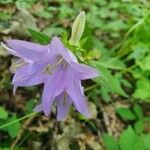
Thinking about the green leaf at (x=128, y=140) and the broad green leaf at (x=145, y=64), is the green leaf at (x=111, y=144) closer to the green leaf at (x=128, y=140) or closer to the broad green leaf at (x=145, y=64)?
the green leaf at (x=128, y=140)

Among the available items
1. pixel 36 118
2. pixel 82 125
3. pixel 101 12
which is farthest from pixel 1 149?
pixel 101 12

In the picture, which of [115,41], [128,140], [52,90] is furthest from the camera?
[115,41]

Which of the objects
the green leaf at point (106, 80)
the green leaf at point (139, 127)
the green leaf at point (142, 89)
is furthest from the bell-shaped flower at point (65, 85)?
the green leaf at point (142, 89)

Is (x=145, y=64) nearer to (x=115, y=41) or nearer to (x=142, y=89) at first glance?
(x=142, y=89)

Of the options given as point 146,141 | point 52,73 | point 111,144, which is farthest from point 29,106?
point 52,73

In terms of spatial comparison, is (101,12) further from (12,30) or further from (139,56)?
(12,30)
